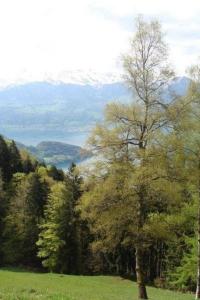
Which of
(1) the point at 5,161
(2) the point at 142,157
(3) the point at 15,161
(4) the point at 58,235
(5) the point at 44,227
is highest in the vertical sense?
(3) the point at 15,161

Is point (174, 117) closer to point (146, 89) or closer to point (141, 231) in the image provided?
point (146, 89)

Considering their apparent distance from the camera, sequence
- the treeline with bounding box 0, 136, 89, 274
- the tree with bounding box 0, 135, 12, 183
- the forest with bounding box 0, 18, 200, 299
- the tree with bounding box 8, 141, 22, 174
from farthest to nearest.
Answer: the tree with bounding box 8, 141, 22, 174 → the tree with bounding box 0, 135, 12, 183 → the treeline with bounding box 0, 136, 89, 274 → the forest with bounding box 0, 18, 200, 299

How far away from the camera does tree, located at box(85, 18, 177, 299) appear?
90.5 feet

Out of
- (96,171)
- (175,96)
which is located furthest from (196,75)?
(96,171)

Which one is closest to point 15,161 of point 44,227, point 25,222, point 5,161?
point 5,161

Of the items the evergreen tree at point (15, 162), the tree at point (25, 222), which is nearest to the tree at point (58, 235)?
the tree at point (25, 222)

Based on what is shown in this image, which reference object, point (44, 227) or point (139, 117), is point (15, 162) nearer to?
point (44, 227)

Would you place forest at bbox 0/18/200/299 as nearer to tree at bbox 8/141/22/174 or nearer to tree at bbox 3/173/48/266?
tree at bbox 3/173/48/266

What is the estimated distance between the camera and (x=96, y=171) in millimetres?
27500

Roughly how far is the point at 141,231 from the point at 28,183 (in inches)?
2233

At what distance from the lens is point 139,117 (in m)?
28.1

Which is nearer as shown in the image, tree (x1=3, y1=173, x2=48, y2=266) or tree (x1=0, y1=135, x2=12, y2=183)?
tree (x1=3, y1=173, x2=48, y2=266)

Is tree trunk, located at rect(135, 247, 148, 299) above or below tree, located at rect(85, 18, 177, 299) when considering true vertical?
below

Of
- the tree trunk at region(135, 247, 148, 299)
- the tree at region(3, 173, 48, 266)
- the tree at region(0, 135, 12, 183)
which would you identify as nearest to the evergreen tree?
the tree at region(0, 135, 12, 183)
